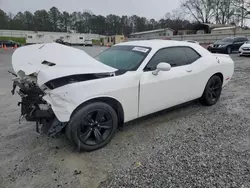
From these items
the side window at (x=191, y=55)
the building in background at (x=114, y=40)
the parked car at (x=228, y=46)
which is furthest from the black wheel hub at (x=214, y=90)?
the building in background at (x=114, y=40)

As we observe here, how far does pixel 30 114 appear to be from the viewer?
100 inches

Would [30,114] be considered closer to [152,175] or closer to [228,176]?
[152,175]

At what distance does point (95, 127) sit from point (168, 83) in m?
1.42

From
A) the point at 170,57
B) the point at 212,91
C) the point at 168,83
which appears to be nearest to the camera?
the point at 168,83

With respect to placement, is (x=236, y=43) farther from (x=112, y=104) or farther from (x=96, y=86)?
(x=96, y=86)

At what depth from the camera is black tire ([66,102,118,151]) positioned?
2.52 m

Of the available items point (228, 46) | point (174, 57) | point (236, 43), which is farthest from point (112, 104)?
point (236, 43)

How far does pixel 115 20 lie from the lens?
78.8m

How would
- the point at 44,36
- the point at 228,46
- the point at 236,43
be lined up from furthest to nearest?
the point at 44,36 → the point at 236,43 → the point at 228,46

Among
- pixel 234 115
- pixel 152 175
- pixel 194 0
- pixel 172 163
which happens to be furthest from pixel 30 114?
pixel 194 0

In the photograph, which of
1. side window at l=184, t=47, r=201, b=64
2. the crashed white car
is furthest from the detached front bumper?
side window at l=184, t=47, r=201, b=64

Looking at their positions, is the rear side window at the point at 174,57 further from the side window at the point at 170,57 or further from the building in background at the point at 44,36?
the building in background at the point at 44,36

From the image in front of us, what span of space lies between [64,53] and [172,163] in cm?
213

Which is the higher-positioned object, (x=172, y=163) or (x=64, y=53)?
(x=64, y=53)
